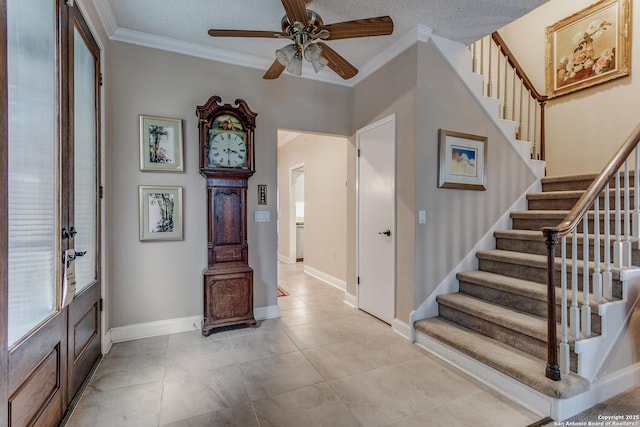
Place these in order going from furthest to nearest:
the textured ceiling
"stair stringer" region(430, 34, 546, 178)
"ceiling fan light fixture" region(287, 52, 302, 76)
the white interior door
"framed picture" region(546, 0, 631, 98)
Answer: "framed picture" region(546, 0, 631, 98) < the white interior door < "stair stringer" region(430, 34, 546, 178) < the textured ceiling < "ceiling fan light fixture" region(287, 52, 302, 76)

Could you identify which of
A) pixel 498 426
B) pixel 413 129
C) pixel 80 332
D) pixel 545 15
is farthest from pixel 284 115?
pixel 545 15

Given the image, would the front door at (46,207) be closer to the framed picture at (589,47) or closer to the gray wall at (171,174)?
the gray wall at (171,174)

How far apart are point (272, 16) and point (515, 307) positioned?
3.07 meters

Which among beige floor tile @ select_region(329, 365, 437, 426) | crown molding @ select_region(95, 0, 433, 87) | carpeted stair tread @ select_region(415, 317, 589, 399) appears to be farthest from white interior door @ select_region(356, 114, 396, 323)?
beige floor tile @ select_region(329, 365, 437, 426)

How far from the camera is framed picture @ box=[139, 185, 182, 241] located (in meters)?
2.78

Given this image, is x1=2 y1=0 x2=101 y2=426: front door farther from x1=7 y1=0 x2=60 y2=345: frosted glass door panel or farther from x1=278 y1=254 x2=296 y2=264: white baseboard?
x1=278 y1=254 x2=296 y2=264: white baseboard

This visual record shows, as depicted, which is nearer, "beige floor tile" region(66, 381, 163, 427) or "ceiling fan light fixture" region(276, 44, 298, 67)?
"beige floor tile" region(66, 381, 163, 427)

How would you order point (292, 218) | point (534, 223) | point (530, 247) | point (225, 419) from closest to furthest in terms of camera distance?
1. point (225, 419)
2. point (530, 247)
3. point (534, 223)
4. point (292, 218)

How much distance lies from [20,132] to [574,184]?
4.32 meters

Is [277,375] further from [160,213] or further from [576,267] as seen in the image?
[576,267]

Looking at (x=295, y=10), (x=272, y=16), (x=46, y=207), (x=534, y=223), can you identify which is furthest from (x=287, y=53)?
(x=534, y=223)

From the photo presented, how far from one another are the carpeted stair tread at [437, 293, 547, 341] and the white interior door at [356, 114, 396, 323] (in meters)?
0.57

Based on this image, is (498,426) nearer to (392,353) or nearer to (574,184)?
(392,353)

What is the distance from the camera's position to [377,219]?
323 centimetres
